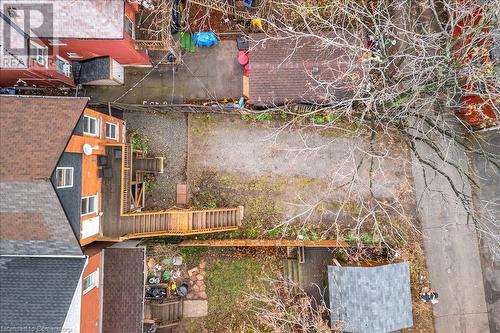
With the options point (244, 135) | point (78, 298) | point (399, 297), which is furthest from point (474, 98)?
point (78, 298)

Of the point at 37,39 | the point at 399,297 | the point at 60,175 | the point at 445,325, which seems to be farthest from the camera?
the point at 445,325

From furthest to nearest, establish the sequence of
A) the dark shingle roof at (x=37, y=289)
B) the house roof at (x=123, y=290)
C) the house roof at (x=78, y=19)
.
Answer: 1. the house roof at (x=123, y=290)
2. the house roof at (x=78, y=19)
3. the dark shingle roof at (x=37, y=289)

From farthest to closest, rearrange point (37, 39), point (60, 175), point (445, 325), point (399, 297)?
point (445, 325) < point (399, 297) < point (37, 39) < point (60, 175)

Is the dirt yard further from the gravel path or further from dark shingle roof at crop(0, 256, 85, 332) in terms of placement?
dark shingle roof at crop(0, 256, 85, 332)

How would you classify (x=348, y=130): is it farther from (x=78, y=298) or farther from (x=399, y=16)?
(x=78, y=298)

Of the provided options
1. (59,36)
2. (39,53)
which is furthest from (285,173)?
(39,53)

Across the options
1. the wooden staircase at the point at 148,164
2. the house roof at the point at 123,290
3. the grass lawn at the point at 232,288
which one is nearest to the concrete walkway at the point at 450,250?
the grass lawn at the point at 232,288

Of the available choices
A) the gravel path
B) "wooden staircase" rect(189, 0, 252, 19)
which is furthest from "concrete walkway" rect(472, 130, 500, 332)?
the gravel path

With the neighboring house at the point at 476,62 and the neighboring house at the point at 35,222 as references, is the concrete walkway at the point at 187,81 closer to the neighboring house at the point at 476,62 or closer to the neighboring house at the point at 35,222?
the neighboring house at the point at 35,222
